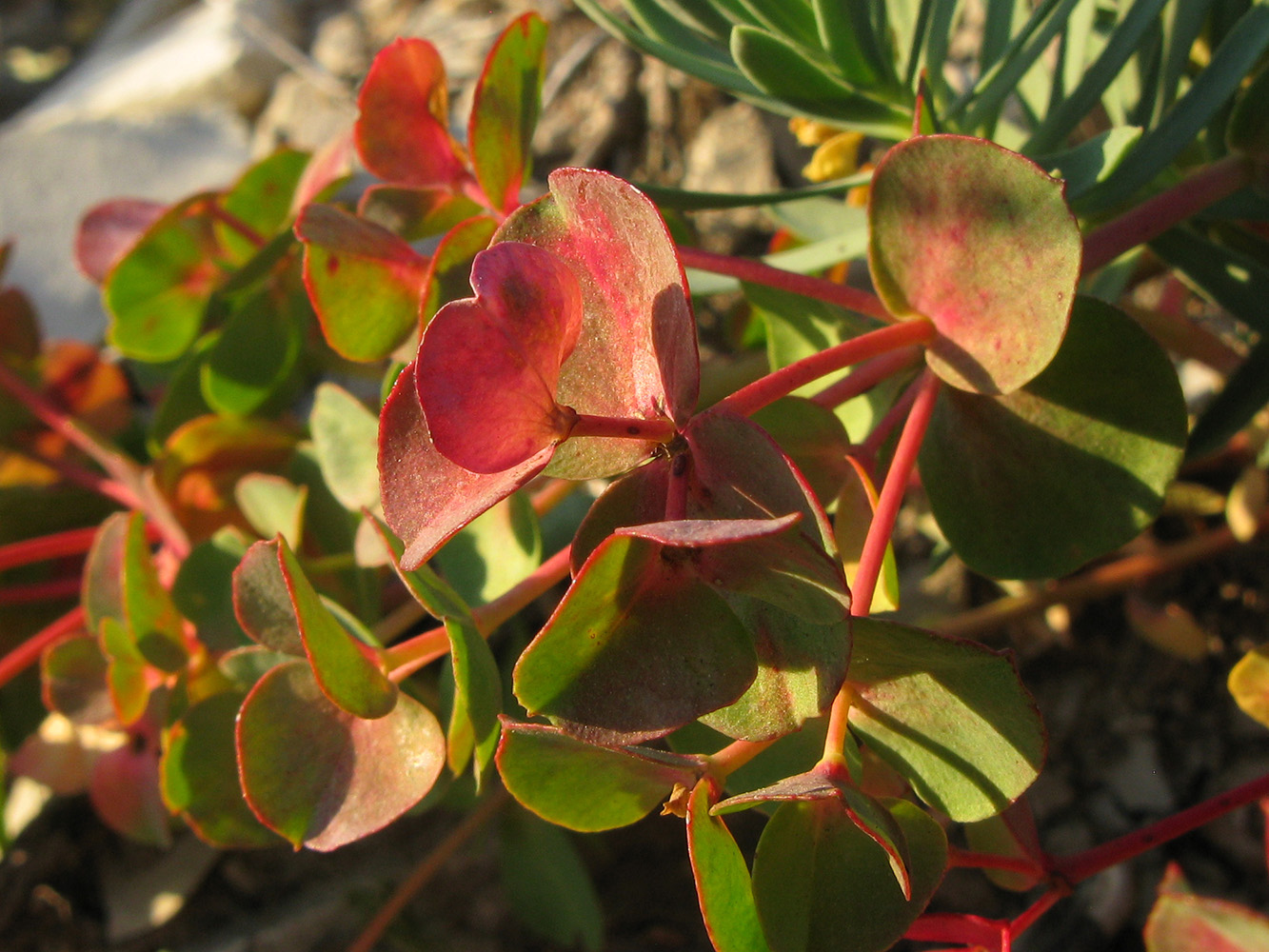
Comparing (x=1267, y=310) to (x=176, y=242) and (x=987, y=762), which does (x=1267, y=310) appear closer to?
(x=987, y=762)

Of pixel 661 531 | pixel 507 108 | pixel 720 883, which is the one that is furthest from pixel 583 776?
pixel 507 108

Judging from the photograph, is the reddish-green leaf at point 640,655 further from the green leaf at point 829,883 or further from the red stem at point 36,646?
the red stem at point 36,646

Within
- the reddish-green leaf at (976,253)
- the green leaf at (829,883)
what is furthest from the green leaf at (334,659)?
the reddish-green leaf at (976,253)

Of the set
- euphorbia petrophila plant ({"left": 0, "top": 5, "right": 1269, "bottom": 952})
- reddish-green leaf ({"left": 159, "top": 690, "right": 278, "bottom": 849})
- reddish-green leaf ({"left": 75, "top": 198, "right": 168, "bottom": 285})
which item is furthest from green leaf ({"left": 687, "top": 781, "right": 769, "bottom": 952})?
reddish-green leaf ({"left": 75, "top": 198, "right": 168, "bottom": 285})

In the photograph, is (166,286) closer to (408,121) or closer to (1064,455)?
(408,121)


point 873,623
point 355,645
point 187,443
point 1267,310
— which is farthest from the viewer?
point 187,443

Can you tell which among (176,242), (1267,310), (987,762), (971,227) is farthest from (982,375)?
(176,242)
